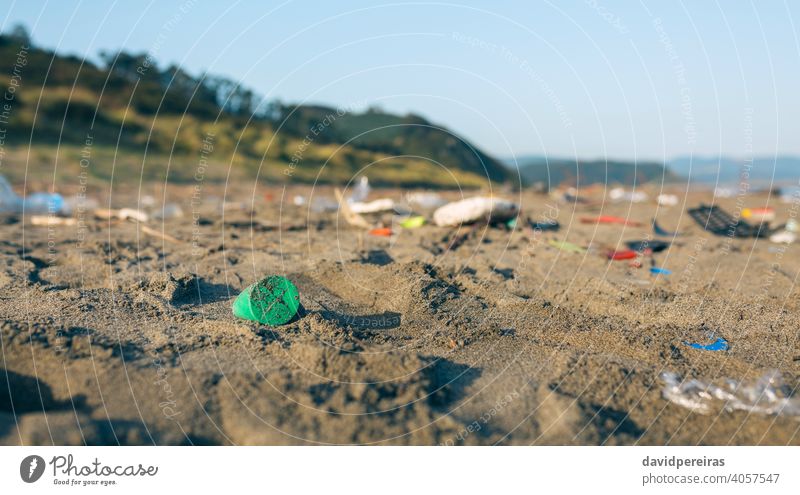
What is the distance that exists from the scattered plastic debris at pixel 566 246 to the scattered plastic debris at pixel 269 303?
146 inches

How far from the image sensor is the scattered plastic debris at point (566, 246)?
6.68 meters

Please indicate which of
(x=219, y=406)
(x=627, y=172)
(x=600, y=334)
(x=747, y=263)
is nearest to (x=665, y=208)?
(x=747, y=263)

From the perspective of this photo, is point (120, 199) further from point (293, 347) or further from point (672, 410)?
point (672, 410)

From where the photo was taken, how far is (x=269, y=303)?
3939 mm

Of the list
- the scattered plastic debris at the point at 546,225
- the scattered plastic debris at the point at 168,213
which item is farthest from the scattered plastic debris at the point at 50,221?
the scattered plastic debris at the point at 546,225

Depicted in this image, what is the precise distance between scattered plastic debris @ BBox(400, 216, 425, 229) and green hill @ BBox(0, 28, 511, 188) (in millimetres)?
7715

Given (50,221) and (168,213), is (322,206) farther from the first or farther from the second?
(50,221)

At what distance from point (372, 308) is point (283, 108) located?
73.4 feet

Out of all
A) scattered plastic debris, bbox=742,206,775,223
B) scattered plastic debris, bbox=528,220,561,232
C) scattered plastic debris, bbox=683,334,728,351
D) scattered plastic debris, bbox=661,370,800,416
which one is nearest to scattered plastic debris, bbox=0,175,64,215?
scattered plastic debris, bbox=528,220,561,232

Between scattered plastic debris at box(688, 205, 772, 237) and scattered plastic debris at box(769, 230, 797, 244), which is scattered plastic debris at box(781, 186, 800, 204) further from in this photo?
scattered plastic debris at box(769, 230, 797, 244)

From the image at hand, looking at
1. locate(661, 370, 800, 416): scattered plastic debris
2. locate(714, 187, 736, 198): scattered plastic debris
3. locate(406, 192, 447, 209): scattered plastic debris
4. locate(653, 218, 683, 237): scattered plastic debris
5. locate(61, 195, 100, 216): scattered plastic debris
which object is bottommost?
locate(661, 370, 800, 416): scattered plastic debris

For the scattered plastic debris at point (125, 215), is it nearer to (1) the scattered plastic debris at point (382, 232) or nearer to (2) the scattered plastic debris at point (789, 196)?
(1) the scattered plastic debris at point (382, 232)

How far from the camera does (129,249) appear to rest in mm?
6141

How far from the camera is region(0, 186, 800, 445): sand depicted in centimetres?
289
